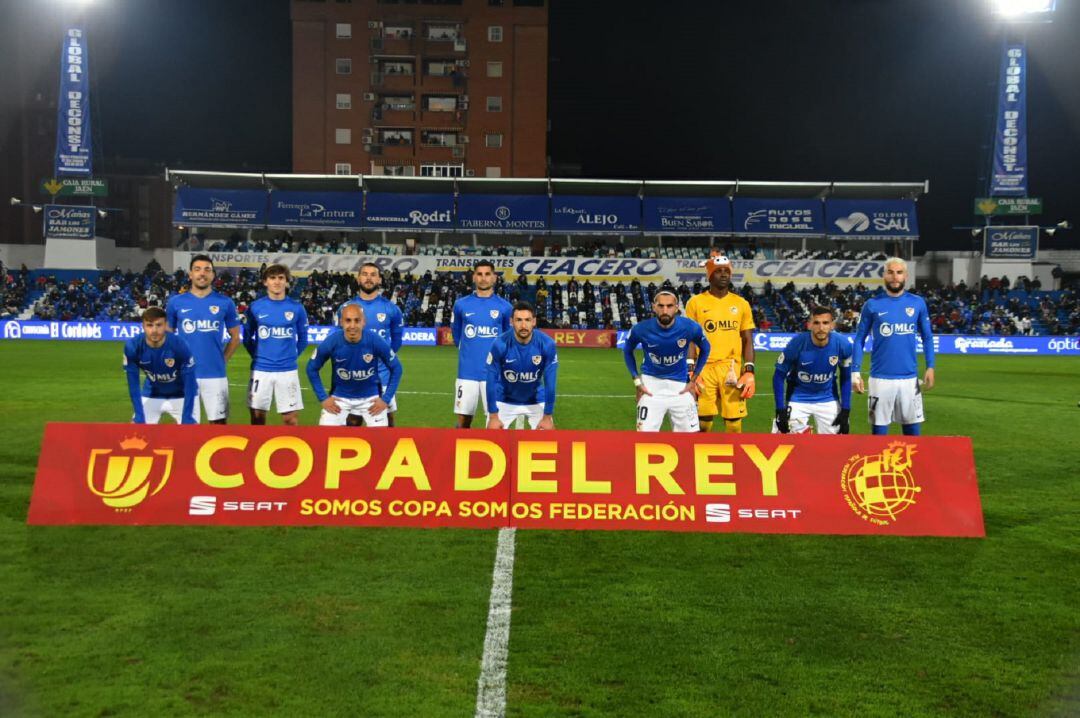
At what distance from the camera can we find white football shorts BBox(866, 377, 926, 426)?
8812mm

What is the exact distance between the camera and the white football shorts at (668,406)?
8.68 metres

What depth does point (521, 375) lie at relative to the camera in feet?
27.2

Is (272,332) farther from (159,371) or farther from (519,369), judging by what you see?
(519,369)

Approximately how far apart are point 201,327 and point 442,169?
53.3m

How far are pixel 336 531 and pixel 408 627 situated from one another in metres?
2.33

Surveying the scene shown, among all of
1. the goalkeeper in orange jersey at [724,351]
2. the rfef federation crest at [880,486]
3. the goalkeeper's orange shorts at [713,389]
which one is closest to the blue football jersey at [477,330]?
the goalkeeper in orange jersey at [724,351]

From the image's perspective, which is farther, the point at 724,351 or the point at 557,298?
the point at 557,298

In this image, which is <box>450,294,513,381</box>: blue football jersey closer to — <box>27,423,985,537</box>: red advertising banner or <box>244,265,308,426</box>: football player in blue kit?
<box>244,265,308,426</box>: football player in blue kit

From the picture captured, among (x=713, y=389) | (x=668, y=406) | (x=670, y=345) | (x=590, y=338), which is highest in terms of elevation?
(x=670, y=345)

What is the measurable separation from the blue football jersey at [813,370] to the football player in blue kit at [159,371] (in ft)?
20.3

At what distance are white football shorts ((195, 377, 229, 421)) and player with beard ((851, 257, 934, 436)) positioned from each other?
7.05m

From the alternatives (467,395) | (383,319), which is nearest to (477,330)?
(467,395)

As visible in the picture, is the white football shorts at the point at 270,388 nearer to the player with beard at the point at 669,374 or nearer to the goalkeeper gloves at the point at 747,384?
the player with beard at the point at 669,374

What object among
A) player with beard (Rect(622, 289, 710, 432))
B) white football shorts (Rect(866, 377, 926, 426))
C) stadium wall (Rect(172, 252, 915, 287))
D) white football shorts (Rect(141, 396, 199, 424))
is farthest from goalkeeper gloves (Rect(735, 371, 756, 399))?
stadium wall (Rect(172, 252, 915, 287))
